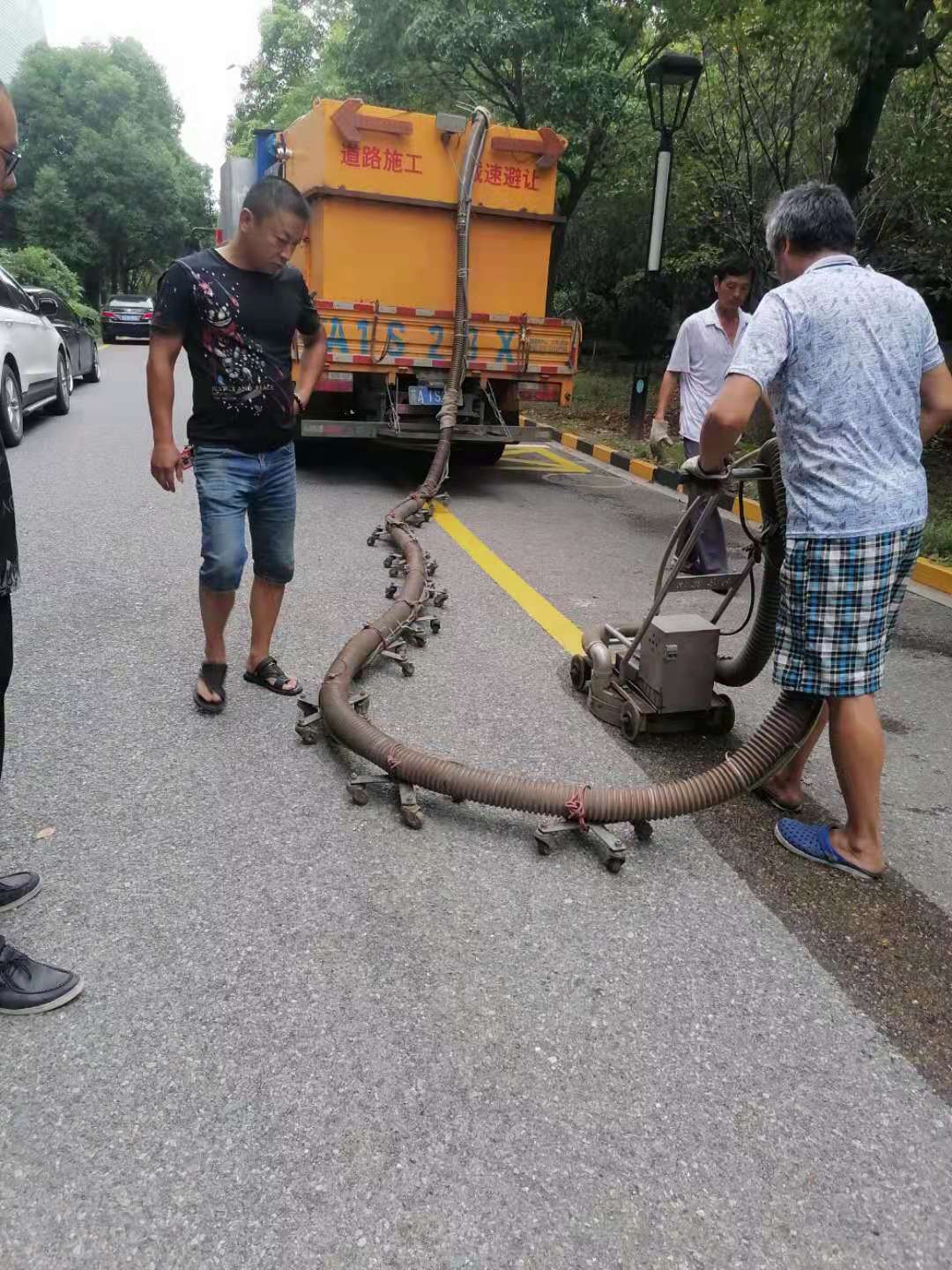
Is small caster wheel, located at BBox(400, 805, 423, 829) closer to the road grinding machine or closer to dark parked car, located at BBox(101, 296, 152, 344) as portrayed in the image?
the road grinding machine

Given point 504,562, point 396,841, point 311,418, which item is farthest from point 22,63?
point 396,841

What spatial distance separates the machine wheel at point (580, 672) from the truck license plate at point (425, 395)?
438cm

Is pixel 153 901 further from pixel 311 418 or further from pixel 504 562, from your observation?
pixel 311 418

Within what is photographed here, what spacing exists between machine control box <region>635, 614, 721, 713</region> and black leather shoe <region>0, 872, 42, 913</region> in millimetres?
2189

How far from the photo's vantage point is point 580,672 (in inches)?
164

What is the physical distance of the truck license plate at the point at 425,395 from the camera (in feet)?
26.4

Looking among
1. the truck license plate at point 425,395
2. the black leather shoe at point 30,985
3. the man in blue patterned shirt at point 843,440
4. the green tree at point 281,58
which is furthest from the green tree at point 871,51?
the green tree at point 281,58

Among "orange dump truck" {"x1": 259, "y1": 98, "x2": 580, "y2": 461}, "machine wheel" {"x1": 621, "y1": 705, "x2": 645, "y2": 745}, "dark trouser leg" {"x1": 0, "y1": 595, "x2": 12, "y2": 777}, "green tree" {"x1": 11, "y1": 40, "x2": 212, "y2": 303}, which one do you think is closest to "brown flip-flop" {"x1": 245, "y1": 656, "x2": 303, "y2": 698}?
"machine wheel" {"x1": 621, "y1": 705, "x2": 645, "y2": 745}

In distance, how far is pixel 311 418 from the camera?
27.6ft

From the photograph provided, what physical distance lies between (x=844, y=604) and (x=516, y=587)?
122 inches

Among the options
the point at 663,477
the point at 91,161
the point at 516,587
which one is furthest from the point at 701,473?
the point at 91,161

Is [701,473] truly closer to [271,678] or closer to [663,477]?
[271,678]

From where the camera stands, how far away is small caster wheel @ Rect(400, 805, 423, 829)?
3012 mm

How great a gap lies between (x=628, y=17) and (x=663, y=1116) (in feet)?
38.6
